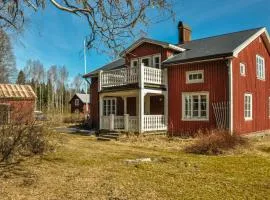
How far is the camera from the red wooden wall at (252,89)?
17469 mm

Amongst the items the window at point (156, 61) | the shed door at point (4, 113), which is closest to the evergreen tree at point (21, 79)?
the window at point (156, 61)

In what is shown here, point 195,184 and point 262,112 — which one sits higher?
point 262,112

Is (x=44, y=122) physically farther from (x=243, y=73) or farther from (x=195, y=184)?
(x=243, y=73)

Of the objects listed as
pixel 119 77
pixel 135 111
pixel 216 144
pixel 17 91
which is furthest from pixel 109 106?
pixel 216 144

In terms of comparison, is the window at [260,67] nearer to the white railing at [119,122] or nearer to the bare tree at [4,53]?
the white railing at [119,122]

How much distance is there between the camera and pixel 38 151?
10.9 metres

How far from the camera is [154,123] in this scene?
19.0 m

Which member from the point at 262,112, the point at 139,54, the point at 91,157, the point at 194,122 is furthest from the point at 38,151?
the point at 262,112

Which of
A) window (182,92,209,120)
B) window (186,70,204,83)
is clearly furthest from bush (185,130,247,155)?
window (186,70,204,83)

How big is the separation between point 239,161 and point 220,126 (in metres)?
7.14

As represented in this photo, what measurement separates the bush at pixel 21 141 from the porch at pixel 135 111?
8.10 meters

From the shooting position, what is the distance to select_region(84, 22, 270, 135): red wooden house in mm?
17156

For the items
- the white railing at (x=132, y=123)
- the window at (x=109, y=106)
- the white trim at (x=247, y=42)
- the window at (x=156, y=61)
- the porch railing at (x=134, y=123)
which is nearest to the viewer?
the white trim at (x=247, y=42)

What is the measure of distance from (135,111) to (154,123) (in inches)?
135
